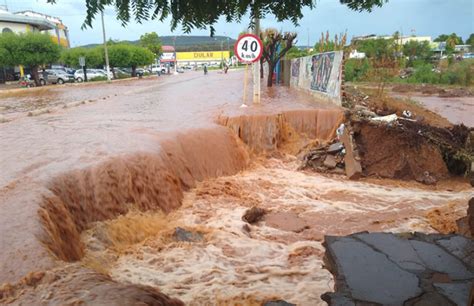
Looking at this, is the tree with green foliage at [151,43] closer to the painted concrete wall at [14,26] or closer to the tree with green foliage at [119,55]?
the tree with green foliage at [119,55]

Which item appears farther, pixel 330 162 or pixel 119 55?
pixel 119 55

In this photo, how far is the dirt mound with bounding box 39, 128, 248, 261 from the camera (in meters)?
4.83

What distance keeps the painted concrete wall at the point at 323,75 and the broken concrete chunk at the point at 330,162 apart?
3.06 metres

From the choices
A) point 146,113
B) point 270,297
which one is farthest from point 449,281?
point 146,113

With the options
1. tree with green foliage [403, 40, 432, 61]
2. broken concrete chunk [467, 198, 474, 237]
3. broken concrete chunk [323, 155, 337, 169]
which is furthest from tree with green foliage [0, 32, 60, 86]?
tree with green foliage [403, 40, 432, 61]

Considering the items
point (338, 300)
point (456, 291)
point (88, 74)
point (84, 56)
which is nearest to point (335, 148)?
point (456, 291)

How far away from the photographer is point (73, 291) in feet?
10.2

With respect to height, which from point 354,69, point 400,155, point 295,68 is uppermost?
point 295,68

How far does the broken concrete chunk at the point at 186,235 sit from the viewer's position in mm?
5777

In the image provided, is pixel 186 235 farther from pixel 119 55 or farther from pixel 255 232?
pixel 119 55

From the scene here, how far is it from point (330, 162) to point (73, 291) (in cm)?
704

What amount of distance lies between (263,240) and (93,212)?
236 centimetres

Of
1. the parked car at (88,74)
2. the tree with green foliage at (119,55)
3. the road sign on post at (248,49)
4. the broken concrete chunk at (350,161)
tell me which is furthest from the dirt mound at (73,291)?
the tree with green foliage at (119,55)

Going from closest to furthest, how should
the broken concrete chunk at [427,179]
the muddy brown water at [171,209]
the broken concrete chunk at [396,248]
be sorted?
the broken concrete chunk at [396,248] → the muddy brown water at [171,209] → the broken concrete chunk at [427,179]
